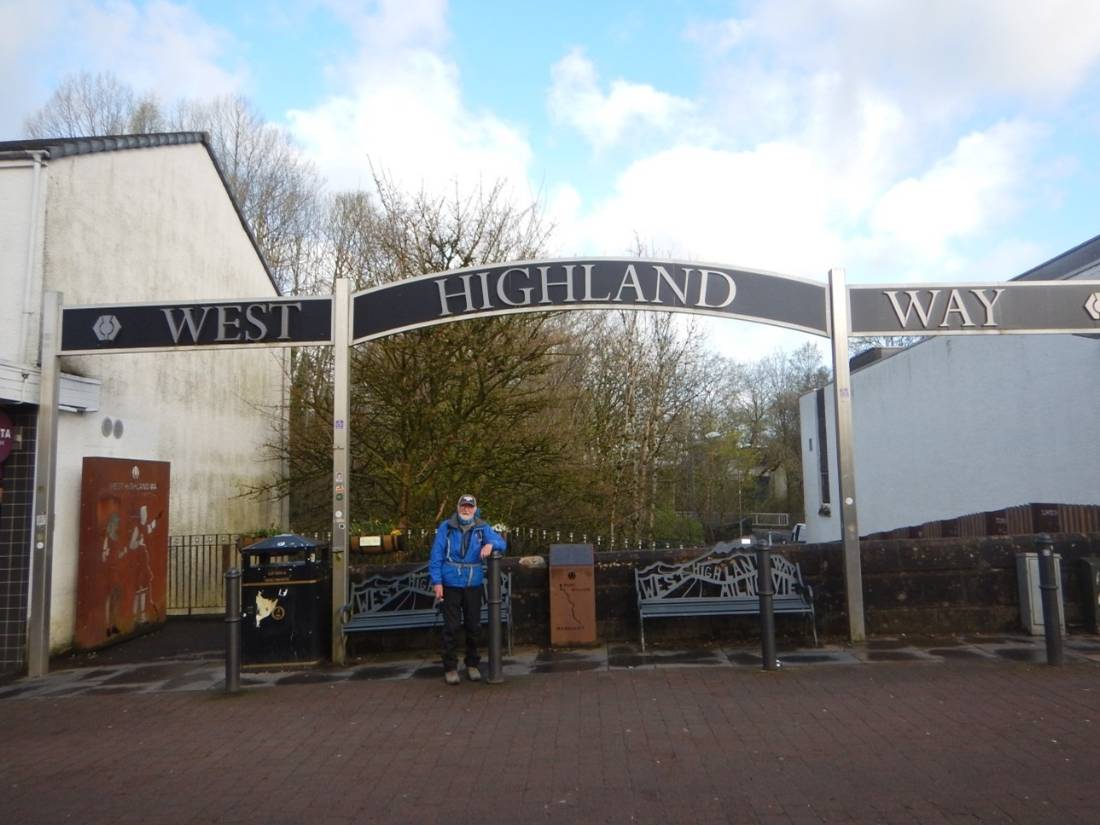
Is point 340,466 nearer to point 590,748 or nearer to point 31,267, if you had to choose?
point 31,267

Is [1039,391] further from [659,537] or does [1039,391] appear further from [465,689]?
[465,689]

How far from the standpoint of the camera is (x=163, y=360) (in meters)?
13.3

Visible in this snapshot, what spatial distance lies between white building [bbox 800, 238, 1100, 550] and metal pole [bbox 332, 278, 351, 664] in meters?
12.7

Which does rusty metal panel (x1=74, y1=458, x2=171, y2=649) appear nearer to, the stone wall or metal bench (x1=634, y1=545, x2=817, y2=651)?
the stone wall

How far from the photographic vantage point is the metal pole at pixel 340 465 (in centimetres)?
909

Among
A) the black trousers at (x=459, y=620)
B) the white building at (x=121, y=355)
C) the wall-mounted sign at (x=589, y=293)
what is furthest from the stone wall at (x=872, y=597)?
the white building at (x=121, y=355)

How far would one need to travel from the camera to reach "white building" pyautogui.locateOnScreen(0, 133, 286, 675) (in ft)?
31.6

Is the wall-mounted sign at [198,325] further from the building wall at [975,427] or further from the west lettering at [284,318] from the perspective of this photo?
the building wall at [975,427]

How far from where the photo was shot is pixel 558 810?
193 inches

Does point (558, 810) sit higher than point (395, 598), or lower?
lower

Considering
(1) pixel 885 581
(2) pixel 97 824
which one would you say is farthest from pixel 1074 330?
(2) pixel 97 824

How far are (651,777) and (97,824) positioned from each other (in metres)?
3.19

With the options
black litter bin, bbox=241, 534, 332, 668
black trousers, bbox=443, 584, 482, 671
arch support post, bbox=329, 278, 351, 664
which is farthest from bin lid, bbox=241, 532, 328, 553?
black trousers, bbox=443, 584, 482, 671

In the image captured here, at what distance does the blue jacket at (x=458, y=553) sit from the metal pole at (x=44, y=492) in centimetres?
444
